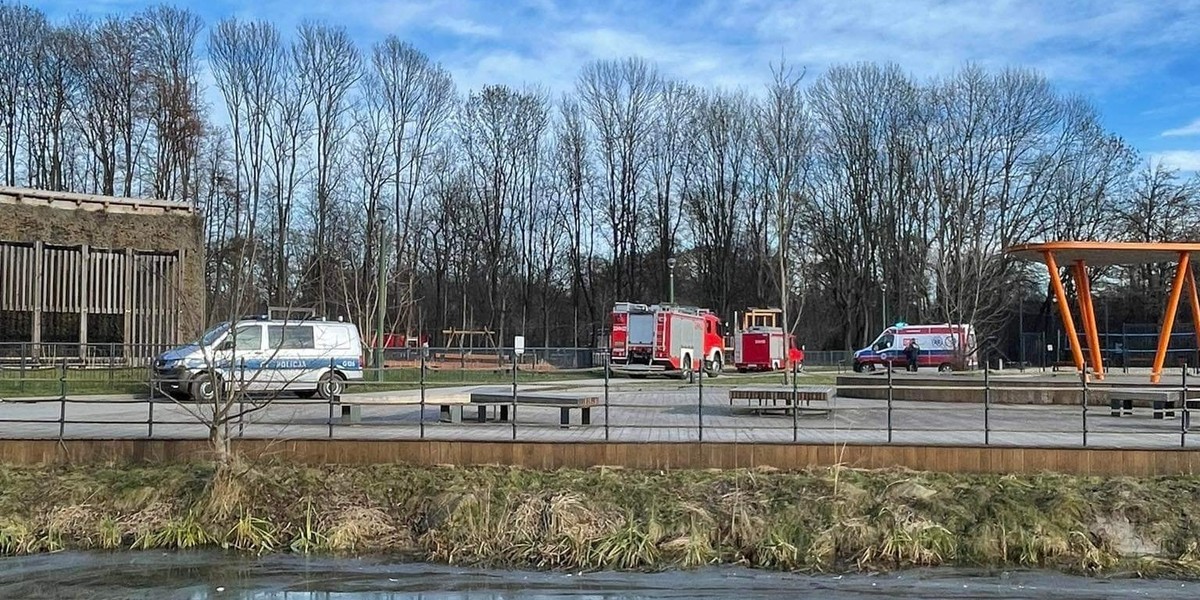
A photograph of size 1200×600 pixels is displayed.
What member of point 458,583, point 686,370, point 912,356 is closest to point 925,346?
point 912,356

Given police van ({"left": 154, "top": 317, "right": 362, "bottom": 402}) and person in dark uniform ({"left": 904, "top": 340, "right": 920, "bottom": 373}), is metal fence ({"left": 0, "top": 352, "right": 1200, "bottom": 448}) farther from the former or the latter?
person in dark uniform ({"left": 904, "top": 340, "right": 920, "bottom": 373})

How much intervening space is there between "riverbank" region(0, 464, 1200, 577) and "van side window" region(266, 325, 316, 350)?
9.60 metres

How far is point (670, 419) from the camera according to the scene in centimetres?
1786

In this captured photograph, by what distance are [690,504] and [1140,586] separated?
180 inches

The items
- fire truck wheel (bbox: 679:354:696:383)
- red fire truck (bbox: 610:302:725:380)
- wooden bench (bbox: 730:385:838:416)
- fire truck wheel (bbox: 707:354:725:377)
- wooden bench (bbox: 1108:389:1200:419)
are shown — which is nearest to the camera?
wooden bench (bbox: 730:385:838:416)

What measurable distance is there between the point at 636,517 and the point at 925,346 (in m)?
38.7

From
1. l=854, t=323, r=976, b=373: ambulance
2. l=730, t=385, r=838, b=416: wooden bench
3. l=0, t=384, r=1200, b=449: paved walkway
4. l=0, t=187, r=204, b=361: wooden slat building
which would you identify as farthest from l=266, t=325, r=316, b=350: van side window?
l=854, t=323, r=976, b=373: ambulance

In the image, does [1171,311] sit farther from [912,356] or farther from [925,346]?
[925,346]

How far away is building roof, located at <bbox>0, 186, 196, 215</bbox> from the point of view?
36.0 m

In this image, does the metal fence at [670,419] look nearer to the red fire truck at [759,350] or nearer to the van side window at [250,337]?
the van side window at [250,337]

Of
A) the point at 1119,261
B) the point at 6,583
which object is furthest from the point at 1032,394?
the point at 6,583

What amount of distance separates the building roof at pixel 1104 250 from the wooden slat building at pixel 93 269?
2664 centimetres

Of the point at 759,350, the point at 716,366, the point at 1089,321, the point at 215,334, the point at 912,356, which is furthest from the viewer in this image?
the point at 759,350

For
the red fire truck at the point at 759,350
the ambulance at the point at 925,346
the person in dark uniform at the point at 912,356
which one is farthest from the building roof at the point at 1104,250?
the red fire truck at the point at 759,350
